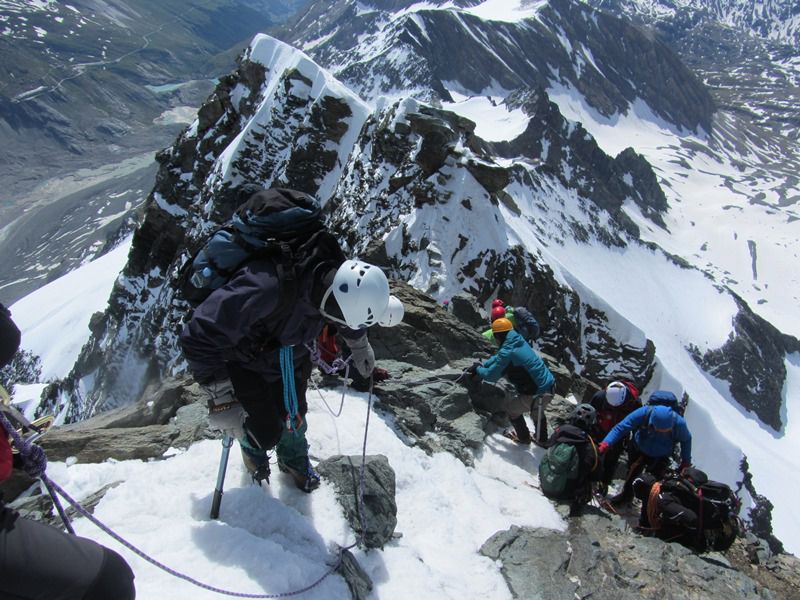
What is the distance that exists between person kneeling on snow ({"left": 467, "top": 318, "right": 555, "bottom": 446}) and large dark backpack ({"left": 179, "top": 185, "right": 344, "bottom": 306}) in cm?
525

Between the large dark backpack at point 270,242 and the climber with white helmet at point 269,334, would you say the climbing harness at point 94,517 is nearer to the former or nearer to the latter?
the climber with white helmet at point 269,334

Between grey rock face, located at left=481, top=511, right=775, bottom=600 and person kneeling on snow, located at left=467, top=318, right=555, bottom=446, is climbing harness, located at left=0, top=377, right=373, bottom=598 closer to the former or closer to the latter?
grey rock face, located at left=481, top=511, right=775, bottom=600

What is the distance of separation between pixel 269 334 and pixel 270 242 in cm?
77

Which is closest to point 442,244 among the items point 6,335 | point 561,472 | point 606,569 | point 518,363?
point 518,363

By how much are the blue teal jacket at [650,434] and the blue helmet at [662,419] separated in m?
0.06

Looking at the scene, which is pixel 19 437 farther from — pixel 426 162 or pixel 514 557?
pixel 426 162

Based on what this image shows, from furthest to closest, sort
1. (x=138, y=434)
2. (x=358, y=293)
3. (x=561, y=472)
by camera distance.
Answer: (x=561, y=472) < (x=138, y=434) < (x=358, y=293)

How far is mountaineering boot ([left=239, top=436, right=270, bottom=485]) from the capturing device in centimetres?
504

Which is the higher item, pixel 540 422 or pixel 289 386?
pixel 289 386

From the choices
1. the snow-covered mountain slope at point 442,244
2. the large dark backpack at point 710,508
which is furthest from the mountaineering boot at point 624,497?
the snow-covered mountain slope at point 442,244

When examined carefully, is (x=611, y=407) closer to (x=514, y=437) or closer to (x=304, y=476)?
(x=514, y=437)

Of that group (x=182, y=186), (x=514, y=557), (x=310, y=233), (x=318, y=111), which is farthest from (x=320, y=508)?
(x=182, y=186)

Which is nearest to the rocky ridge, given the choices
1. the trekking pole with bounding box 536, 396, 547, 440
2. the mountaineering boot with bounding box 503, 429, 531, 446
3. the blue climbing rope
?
the mountaineering boot with bounding box 503, 429, 531, 446

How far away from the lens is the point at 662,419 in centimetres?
781
